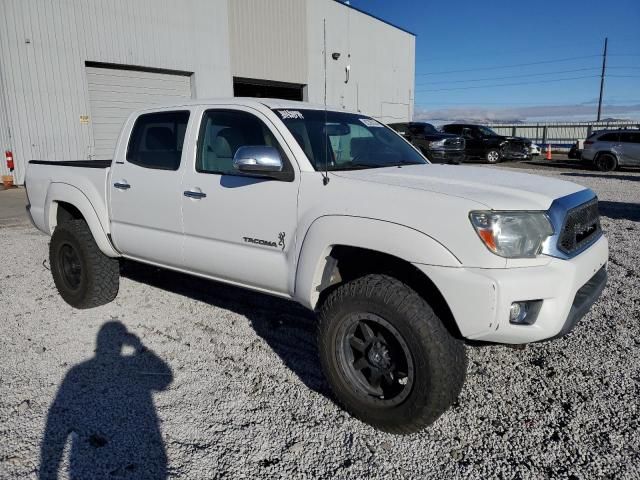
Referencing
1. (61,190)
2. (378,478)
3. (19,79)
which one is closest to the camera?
(378,478)

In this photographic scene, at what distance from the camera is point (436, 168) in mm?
3820

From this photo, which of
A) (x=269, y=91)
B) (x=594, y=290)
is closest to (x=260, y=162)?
(x=594, y=290)

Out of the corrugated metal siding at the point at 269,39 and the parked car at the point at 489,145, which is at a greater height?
the corrugated metal siding at the point at 269,39

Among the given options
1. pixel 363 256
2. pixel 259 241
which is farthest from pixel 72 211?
pixel 363 256

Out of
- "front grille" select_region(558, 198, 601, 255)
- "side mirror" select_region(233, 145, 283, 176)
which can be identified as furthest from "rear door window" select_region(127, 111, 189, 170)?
"front grille" select_region(558, 198, 601, 255)

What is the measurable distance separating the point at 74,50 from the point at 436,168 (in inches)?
538

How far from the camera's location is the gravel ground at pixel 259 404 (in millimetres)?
2732

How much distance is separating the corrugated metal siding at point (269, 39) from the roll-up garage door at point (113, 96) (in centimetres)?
350

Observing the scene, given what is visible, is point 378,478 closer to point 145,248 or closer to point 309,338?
point 309,338

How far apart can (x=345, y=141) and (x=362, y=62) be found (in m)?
23.1

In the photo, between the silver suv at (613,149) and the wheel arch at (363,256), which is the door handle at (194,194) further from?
the silver suv at (613,149)

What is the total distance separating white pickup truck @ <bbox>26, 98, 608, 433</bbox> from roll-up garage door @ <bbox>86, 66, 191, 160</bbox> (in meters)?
11.6

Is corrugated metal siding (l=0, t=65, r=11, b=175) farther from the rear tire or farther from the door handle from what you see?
the rear tire

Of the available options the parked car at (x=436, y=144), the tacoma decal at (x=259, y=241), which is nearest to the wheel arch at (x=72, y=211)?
the tacoma decal at (x=259, y=241)
